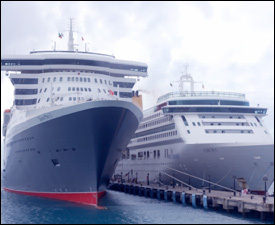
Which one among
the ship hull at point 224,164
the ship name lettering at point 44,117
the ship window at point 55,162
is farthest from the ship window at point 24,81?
the ship hull at point 224,164

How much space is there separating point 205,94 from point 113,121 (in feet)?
57.5

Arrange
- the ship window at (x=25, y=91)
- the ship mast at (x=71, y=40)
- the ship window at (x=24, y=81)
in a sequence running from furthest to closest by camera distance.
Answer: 1. the ship mast at (x=71, y=40)
2. the ship window at (x=24, y=81)
3. the ship window at (x=25, y=91)

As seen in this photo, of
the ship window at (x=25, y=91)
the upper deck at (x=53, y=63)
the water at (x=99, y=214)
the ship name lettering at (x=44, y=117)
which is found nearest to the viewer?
the water at (x=99, y=214)

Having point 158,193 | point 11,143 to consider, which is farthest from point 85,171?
point 158,193

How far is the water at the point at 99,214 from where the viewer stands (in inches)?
987

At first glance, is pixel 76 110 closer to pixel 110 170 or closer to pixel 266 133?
pixel 110 170

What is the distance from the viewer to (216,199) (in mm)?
30875

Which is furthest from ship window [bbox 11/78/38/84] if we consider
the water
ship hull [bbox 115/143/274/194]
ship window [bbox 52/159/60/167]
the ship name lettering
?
ship hull [bbox 115/143/274/194]

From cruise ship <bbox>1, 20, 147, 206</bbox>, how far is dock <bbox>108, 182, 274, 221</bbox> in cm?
727

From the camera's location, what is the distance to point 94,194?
Result: 92.8 feet

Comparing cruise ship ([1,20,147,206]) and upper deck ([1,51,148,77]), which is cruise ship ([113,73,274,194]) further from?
upper deck ([1,51,148,77])

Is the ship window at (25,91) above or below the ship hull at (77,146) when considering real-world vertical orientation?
above

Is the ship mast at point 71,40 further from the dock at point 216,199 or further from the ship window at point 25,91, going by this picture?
the dock at point 216,199

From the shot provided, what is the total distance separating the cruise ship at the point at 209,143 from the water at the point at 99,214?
6.37 metres
